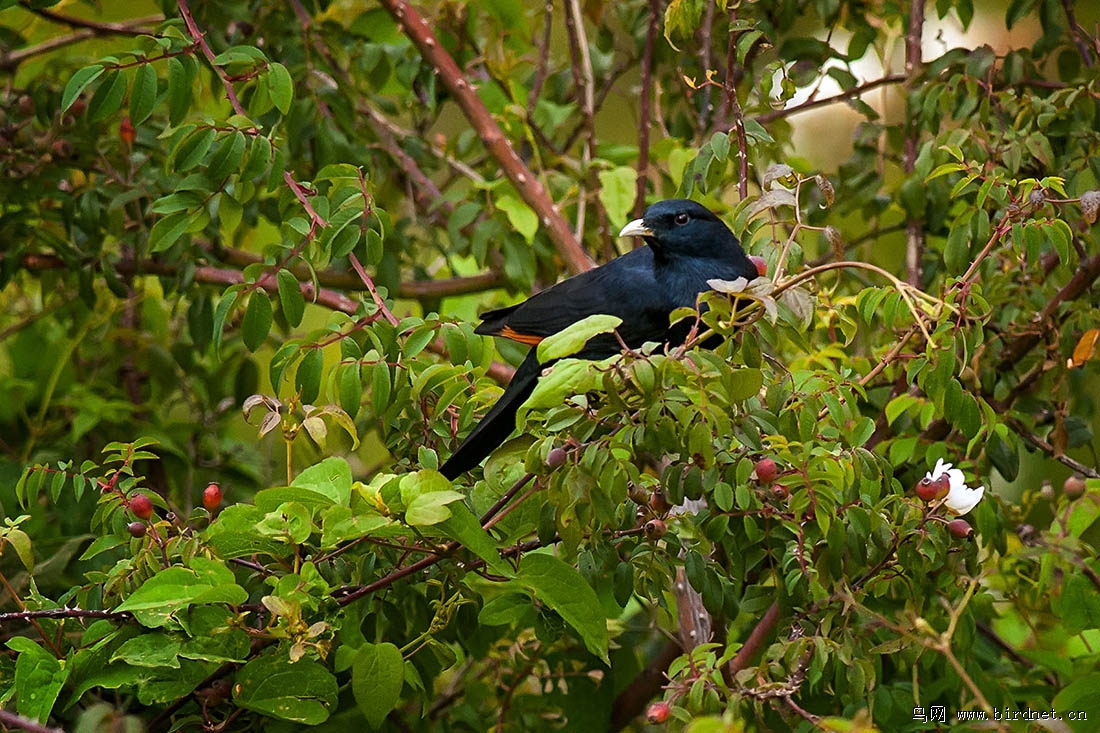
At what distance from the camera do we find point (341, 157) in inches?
122

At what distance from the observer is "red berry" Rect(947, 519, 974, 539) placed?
2.03 m

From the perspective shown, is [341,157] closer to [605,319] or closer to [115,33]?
[115,33]

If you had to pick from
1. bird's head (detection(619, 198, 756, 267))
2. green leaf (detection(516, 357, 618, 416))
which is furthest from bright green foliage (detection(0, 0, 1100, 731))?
bird's head (detection(619, 198, 756, 267))

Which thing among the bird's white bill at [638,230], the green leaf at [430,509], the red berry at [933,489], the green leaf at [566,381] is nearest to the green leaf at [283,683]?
the green leaf at [430,509]

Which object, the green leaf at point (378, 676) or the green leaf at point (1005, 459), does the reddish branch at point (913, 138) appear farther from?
the green leaf at point (378, 676)

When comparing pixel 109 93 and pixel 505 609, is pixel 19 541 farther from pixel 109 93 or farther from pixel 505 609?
pixel 109 93

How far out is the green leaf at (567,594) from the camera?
77.6 inches

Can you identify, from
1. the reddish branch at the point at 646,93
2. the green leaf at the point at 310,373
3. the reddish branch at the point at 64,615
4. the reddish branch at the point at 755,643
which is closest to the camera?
the reddish branch at the point at 64,615

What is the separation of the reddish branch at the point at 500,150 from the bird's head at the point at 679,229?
0.78ft

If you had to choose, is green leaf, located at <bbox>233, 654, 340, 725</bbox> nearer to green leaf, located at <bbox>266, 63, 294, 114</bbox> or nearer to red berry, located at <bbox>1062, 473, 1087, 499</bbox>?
green leaf, located at <bbox>266, 63, 294, 114</bbox>

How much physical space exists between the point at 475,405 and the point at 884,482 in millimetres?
771

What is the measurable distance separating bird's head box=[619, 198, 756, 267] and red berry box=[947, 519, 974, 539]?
1.14 meters

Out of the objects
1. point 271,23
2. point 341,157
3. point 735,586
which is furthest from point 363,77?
point 735,586

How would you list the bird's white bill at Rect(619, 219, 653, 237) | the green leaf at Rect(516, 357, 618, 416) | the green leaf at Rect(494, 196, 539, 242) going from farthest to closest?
the green leaf at Rect(494, 196, 539, 242)
the bird's white bill at Rect(619, 219, 653, 237)
the green leaf at Rect(516, 357, 618, 416)
